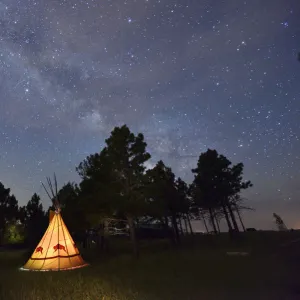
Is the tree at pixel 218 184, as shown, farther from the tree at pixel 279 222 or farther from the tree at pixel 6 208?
the tree at pixel 279 222

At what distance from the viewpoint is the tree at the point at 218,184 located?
110ft

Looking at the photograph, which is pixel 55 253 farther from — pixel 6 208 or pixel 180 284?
pixel 6 208

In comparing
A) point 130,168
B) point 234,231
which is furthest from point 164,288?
point 234,231

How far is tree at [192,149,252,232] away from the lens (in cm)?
3353

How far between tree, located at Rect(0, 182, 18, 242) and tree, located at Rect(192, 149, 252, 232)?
30068 mm

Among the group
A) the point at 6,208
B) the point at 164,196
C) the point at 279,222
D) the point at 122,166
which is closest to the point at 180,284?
the point at 122,166

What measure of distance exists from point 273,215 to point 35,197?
217 feet

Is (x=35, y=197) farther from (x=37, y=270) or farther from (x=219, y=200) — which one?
(x=37, y=270)

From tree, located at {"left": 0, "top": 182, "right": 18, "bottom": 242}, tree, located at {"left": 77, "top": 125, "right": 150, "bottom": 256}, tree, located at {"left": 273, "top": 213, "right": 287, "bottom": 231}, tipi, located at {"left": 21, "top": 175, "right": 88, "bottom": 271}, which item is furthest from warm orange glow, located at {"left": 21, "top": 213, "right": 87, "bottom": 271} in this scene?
tree, located at {"left": 273, "top": 213, "right": 287, "bottom": 231}

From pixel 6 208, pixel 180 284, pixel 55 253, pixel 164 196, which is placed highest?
pixel 6 208

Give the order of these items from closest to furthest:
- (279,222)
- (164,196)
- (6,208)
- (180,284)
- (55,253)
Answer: (180,284) < (55,253) < (164,196) < (6,208) < (279,222)

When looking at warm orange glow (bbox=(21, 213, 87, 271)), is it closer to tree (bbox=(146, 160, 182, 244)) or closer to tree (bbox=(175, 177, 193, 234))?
tree (bbox=(146, 160, 182, 244))

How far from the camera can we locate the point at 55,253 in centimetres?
1552

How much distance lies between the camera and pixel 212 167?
1364 inches
